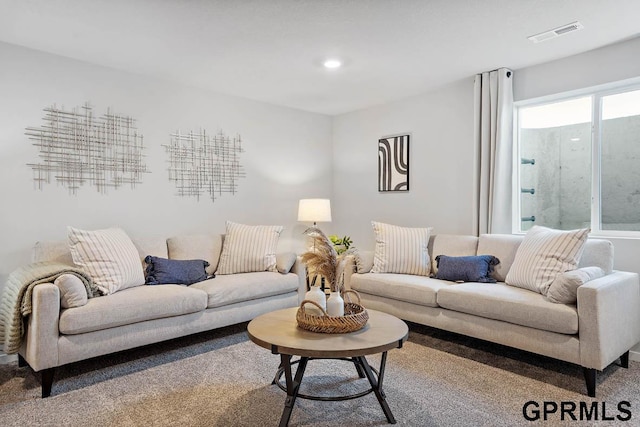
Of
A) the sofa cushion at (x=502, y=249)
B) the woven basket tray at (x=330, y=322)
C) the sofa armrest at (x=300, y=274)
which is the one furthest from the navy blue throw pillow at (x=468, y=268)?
the woven basket tray at (x=330, y=322)

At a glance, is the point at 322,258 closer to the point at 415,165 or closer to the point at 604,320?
the point at 604,320

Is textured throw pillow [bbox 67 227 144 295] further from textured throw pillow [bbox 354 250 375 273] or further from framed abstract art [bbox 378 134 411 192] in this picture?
framed abstract art [bbox 378 134 411 192]

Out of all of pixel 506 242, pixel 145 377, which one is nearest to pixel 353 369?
pixel 145 377

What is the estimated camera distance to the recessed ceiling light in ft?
11.4

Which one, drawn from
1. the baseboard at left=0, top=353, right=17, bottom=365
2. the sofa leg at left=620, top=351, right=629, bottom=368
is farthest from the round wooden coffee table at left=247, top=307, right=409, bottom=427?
the baseboard at left=0, top=353, right=17, bottom=365

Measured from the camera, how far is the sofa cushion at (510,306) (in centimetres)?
253

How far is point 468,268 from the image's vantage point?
134 inches

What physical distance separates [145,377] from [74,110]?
90.5 inches

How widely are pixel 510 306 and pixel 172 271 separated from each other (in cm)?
256

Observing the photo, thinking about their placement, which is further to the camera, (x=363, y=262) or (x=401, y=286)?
(x=363, y=262)

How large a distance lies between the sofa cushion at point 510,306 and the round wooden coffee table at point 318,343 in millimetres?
878

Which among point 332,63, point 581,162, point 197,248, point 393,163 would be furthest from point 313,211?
Answer: point 581,162

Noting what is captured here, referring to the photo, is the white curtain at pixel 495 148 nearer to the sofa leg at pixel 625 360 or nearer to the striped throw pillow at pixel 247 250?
the sofa leg at pixel 625 360

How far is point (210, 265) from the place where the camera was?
388 centimetres
